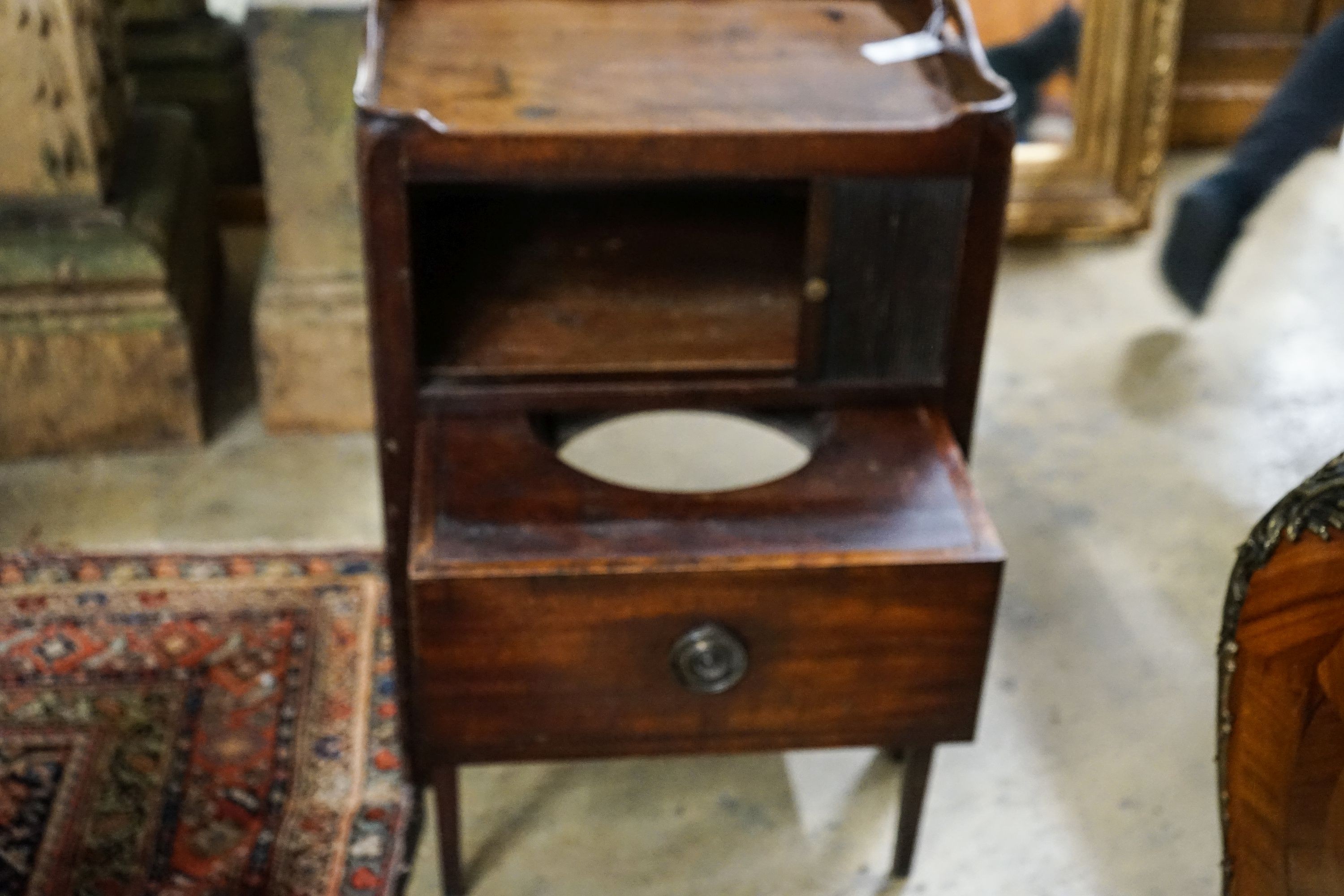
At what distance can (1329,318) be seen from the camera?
2.17m

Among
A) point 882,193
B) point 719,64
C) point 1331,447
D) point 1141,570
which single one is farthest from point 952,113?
point 1331,447

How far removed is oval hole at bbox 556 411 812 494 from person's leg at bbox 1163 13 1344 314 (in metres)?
0.66

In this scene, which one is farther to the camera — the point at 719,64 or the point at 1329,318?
the point at 1329,318

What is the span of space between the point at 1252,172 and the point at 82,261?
60.9 inches

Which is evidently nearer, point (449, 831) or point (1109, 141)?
point (449, 831)

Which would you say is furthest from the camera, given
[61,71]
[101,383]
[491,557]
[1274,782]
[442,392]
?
[101,383]

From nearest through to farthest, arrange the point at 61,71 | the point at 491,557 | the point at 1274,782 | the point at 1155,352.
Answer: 1. the point at 1274,782
2. the point at 491,557
3. the point at 61,71
4. the point at 1155,352

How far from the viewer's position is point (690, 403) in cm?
117

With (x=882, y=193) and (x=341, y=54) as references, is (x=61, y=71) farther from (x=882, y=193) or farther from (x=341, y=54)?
(x=882, y=193)

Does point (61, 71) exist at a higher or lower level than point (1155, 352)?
higher

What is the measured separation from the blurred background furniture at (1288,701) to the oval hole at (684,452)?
0.99 metres

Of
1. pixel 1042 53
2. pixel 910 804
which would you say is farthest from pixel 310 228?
pixel 1042 53

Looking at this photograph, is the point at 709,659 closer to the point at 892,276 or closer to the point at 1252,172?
the point at 892,276

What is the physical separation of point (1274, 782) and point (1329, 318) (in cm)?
159
